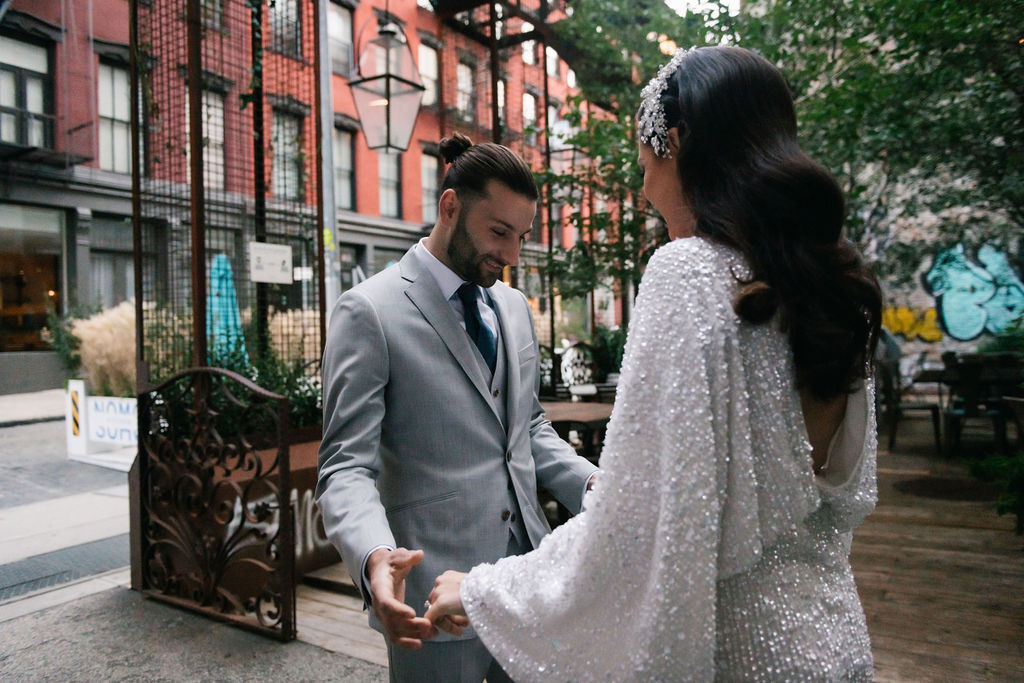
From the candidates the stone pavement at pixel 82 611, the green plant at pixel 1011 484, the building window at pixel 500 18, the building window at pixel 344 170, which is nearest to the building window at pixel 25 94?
the stone pavement at pixel 82 611

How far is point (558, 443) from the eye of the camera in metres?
2.06

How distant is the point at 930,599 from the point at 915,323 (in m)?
14.2

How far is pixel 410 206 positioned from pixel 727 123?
2047cm

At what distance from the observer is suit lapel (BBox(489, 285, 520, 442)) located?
1830mm

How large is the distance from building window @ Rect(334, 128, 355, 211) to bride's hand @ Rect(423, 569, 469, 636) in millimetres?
18690

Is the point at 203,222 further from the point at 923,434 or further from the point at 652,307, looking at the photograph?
the point at 923,434

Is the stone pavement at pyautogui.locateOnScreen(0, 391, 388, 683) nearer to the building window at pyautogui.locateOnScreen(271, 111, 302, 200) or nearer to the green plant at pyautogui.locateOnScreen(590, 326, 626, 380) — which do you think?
the building window at pyautogui.locateOnScreen(271, 111, 302, 200)

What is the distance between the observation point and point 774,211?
1065mm

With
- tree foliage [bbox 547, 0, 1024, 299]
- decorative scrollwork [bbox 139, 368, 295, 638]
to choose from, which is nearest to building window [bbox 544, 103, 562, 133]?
tree foliage [bbox 547, 0, 1024, 299]

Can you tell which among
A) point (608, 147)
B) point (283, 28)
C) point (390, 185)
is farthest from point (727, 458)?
point (390, 185)

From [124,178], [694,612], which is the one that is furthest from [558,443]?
[124,178]

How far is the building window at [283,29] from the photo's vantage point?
6.20 meters

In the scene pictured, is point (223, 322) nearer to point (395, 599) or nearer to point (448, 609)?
point (395, 599)

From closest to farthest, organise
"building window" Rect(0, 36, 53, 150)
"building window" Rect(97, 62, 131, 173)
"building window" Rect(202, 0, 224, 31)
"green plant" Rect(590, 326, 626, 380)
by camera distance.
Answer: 1. "building window" Rect(202, 0, 224, 31)
2. "building window" Rect(0, 36, 53, 150)
3. "green plant" Rect(590, 326, 626, 380)
4. "building window" Rect(97, 62, 131, 173)
